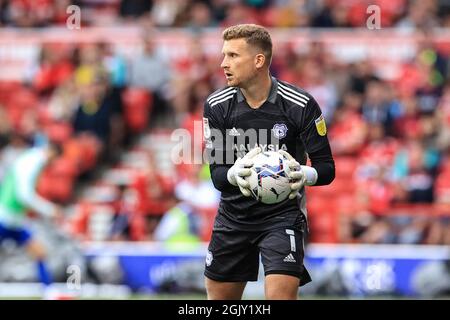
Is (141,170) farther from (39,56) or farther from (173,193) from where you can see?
(39,56)

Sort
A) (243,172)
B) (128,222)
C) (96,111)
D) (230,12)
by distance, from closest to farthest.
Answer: (243,172), (128,222), (96,111), (230,12)

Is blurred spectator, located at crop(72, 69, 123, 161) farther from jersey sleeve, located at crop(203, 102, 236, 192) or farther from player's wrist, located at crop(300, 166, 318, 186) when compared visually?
player's wrist, located at crop(300, 166, 318, 186)

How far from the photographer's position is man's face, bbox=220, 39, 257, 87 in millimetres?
7285

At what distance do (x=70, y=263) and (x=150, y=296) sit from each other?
103 centimetres

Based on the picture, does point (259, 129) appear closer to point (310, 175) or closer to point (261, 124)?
point (261, 124)

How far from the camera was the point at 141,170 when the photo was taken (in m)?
16.0

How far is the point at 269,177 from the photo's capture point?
712 cm

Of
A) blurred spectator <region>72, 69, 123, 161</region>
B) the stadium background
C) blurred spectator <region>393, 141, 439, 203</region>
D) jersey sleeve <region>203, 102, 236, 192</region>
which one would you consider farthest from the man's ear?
blurred spectator <region>72, 69, 123, 161</region>

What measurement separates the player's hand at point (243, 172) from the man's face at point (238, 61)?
454mm

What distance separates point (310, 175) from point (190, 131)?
8.66 meters

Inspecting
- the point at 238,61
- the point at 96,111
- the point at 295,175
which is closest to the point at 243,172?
the point at 295,175

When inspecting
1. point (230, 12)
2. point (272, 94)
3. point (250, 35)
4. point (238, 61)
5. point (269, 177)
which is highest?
point (230, 12)

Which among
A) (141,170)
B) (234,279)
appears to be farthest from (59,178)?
(234,279)

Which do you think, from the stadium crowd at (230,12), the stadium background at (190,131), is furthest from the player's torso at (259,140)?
the stadium crowd at (230,12)
